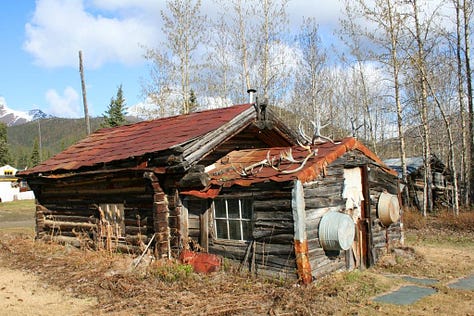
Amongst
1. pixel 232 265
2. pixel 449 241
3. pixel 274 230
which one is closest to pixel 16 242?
pixel 232 265

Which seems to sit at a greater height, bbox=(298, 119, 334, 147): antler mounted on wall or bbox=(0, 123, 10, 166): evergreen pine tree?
bbox=(0, 123, 10, 166): evergreen pine tree

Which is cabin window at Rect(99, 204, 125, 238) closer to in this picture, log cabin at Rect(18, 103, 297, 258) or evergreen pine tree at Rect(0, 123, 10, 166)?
log cabin at Rect(18, 103, 297, 258)

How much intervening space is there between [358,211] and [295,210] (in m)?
3.04

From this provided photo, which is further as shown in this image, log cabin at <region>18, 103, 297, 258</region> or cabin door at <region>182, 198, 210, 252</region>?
log cabin at <region>18, 103, 297, 258</region>

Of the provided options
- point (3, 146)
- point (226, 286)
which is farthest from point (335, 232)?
point (3, 146)

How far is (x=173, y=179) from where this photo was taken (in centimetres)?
1016

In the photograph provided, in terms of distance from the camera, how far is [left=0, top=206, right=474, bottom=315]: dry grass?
730cm

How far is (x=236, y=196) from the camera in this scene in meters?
9.40

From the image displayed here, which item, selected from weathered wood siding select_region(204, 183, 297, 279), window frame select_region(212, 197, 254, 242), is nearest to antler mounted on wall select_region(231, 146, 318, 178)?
weathered wood siding select_region(204, 183, 297, 279)

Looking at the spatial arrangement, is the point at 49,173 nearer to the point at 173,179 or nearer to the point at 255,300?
the point at 173,179

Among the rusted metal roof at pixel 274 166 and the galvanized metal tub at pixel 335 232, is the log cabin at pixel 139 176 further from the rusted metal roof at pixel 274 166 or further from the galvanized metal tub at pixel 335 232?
the galvanized metal tub at pixel 335 232

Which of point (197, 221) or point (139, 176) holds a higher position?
point (139, 176)

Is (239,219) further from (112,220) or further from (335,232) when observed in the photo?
(112,220)

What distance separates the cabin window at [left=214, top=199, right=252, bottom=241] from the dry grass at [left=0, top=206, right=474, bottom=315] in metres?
0.84
